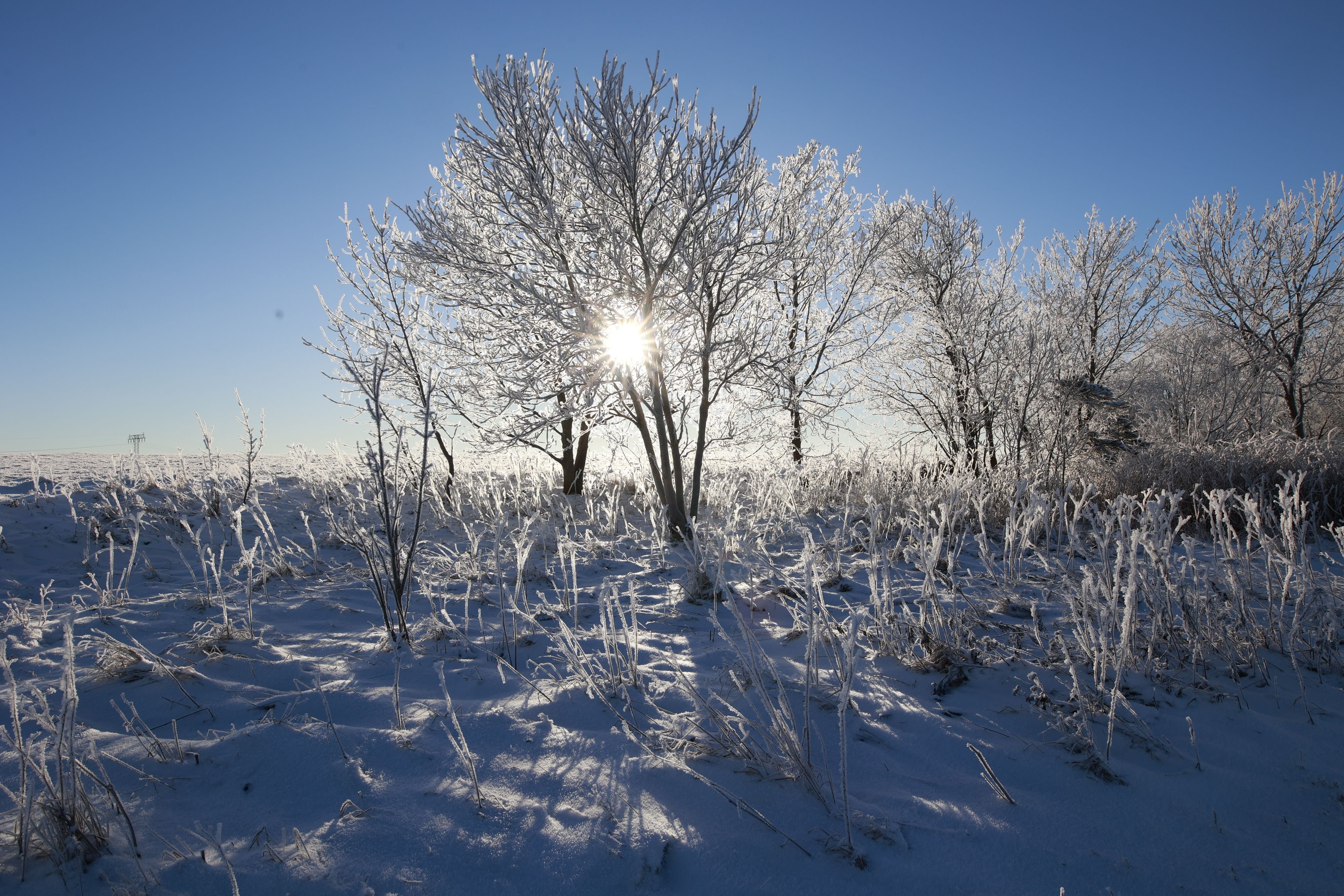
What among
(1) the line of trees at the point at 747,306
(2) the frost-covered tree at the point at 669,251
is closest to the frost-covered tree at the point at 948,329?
(1) the line of trees at the point at 747,306

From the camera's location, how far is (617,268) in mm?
5184

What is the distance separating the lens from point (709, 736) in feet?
5.90

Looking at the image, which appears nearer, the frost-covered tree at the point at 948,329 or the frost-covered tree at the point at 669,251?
the frost-covered tree at the point at 669,251

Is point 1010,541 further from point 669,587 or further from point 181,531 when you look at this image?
point 181,531

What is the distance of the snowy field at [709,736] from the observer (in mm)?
1331

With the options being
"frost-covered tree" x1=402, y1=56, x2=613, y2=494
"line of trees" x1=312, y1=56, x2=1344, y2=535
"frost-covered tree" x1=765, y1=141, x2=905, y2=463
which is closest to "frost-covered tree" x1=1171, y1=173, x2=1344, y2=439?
"line of trees" x1=312, y1=56, x2=1344, y2=535

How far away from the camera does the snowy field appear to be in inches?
52.4

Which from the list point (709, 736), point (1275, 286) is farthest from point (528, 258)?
point (1275, 286)

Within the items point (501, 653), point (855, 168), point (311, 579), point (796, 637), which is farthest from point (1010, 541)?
point (855, 168)

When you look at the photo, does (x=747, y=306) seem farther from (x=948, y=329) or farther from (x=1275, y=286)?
(x=1275, y=286)

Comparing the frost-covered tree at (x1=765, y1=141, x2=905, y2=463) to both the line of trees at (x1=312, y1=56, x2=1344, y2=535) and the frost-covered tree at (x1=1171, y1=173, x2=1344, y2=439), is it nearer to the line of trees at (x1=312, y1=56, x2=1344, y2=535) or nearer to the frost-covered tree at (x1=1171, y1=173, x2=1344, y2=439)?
the line of trees at (x1=312, y1=56, x2=1344, y2=535)

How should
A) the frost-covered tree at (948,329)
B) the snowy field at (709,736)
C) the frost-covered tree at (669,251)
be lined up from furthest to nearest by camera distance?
1. the frost-covered tree at (948,329)
2. the frost-covered tree at (669,251)
3. the snowy field at (709,736)

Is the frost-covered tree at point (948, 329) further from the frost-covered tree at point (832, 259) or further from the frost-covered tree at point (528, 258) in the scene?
the frost-covered tree at point (528, 258)

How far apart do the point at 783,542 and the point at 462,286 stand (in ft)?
13.4
